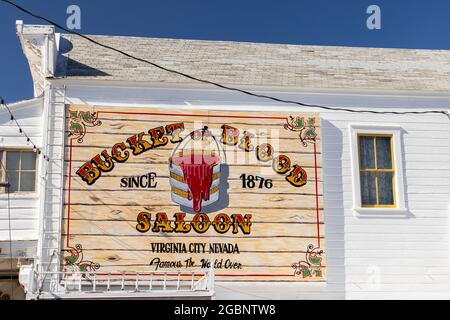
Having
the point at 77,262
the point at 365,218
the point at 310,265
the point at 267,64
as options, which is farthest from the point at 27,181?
the point at 365,218

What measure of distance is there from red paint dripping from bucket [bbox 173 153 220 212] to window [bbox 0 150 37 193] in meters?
3.11

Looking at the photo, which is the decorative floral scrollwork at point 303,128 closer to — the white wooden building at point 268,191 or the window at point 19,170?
the white wooden building at point 268,191

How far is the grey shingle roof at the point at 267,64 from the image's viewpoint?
49.5 feet

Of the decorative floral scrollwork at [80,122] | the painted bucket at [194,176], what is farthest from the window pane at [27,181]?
the painted bucket at [194,176]

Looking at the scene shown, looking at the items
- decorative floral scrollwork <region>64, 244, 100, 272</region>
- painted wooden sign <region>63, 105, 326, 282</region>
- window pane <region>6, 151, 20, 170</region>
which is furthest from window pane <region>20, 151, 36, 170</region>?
decorative floral scrollwork <region>64, 244, 100, 272</region>

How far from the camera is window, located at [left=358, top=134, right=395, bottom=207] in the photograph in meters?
14.7

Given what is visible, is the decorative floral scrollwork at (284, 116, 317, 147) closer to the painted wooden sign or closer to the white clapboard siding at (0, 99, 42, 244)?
the painted wooden sign

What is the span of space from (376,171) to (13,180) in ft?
26.4

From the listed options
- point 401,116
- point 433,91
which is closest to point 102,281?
point 401,116

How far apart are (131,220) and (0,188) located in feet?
9.50

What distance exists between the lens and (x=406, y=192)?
1478 cm

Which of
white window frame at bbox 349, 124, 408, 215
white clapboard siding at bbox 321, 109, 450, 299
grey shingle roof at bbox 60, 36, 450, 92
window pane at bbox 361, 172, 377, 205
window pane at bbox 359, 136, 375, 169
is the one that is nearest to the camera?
white clapboard siding at bbox 321, 109, 450, 299

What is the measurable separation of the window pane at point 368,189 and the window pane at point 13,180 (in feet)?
25.0
